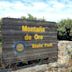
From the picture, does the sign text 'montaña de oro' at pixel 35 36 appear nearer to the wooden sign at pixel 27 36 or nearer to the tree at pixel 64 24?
the wooden sign at pixel 27 36

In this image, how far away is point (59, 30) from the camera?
16844 millimetres

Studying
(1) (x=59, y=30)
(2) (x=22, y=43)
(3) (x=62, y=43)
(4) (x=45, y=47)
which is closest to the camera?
(2) (x=22, y=43)

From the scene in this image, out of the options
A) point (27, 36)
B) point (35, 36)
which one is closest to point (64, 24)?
point (35, 36)

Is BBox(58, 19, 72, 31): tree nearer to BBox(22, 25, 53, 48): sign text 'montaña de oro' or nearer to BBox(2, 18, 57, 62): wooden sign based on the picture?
BBox(2, 18, 57, 62): wooden sign

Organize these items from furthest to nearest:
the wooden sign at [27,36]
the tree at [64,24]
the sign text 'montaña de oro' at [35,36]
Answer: the tree at [64,24]
the sign text 'montaña de oro' at [35,36]
the wooden sign at [27,36]

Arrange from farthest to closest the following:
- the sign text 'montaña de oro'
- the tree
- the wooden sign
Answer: the tree → the sign text 'montaña de oro' → the wooden sign

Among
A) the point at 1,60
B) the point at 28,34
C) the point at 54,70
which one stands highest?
the point at 28,34

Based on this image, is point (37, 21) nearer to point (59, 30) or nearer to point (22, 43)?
point (22, 43)

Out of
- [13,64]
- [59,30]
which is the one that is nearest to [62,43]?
[13,64]

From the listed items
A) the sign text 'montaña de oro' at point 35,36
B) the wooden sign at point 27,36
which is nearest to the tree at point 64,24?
the wooden sign at point 27,36

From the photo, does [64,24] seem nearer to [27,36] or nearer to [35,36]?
[35,36]

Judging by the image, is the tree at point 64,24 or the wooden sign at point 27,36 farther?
the tree at point 64,24

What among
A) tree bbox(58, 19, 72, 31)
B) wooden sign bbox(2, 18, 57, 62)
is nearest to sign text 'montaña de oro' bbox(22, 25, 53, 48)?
wooden sign bbox(2, 18, 57, 62)

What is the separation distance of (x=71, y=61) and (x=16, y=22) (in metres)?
3.07
